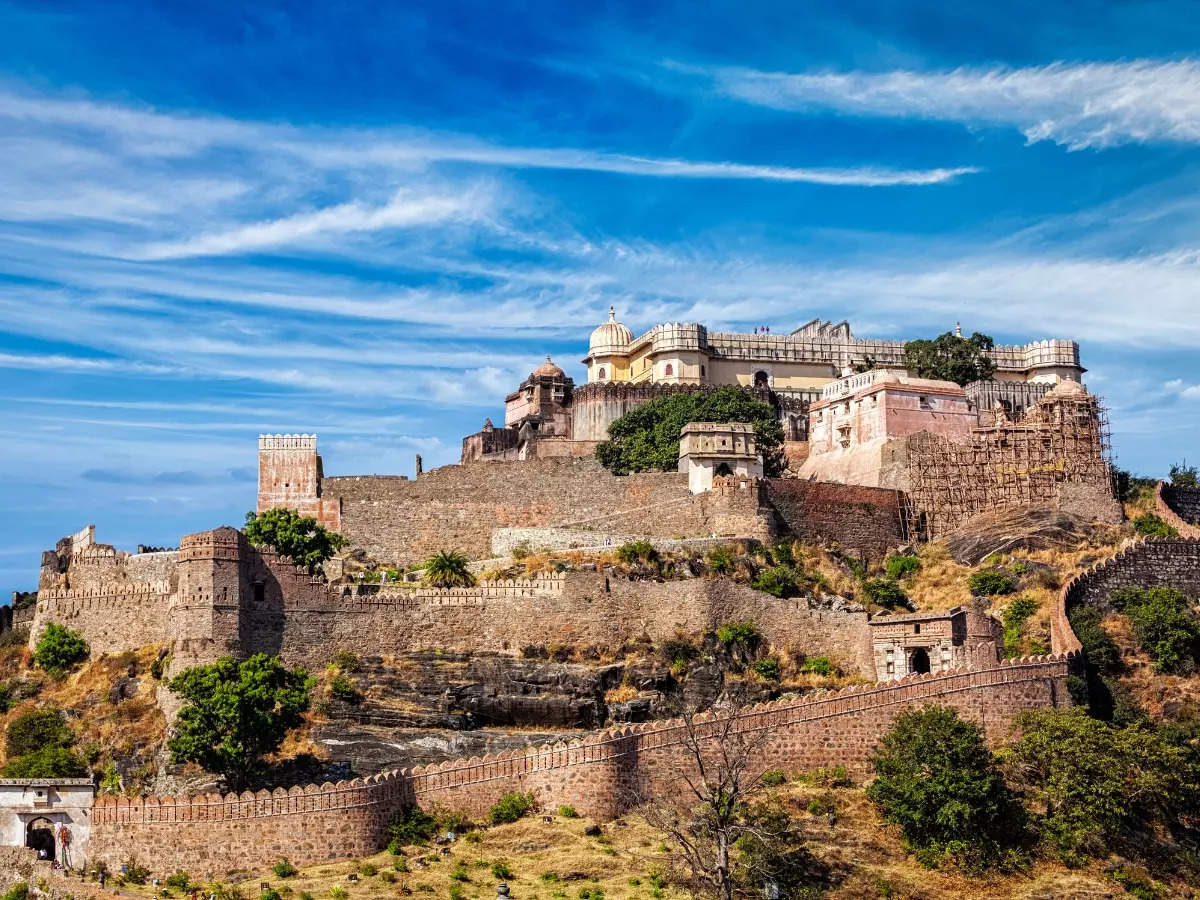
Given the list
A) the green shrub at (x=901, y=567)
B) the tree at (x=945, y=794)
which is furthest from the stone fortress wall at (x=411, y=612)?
the tree at (x=945, y=794)

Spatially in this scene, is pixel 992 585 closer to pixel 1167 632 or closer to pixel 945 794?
pixel 1167 632

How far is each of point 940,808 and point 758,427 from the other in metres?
37.1

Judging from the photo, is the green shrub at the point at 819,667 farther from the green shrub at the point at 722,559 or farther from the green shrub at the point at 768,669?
the green shrub at the point at 722,559

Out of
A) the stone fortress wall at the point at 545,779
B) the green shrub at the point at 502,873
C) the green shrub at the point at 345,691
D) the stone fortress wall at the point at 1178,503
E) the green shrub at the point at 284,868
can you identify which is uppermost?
the stone fortress wall at the point at 1178,503

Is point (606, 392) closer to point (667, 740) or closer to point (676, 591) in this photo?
point (676, 591)

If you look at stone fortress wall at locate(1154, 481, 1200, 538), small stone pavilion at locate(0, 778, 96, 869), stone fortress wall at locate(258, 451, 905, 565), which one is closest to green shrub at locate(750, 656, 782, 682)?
stone fortress wall at locate(258, 451, 905, 565)

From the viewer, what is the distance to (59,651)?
2689 inches

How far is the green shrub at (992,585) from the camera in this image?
71.3 meters

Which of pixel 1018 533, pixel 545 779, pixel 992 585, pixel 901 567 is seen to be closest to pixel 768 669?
pixel 992 585

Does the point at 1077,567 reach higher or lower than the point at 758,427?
lower

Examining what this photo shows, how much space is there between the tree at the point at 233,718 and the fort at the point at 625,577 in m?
4.35

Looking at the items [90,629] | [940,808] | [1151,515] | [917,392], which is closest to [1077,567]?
[1151,515]

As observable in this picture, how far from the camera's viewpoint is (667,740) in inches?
2168

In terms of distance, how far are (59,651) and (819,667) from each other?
27.1 meters
